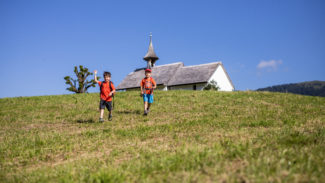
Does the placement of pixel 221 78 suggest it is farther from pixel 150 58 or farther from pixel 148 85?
pixel 148 85

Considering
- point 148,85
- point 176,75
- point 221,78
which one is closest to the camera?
point 148,85

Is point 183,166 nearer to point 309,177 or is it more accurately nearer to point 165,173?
point 165,173

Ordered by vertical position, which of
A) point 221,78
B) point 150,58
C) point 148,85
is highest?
point 150,58

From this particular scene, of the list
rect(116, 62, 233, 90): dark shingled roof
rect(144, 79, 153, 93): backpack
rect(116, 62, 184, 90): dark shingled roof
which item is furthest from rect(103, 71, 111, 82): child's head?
rect(116, 62, 184, 90): dark shingled roof

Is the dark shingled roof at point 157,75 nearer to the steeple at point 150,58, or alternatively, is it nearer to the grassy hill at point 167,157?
the steeple at point 150,58

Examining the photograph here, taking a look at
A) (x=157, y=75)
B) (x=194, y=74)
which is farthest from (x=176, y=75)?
(x=157, y=75)

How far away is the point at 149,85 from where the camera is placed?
38.8 feet

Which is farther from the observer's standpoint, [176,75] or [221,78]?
[176,75]

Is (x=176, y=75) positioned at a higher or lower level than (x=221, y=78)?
higher

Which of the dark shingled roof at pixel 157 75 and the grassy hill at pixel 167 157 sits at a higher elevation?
the dark shingled roof at pixel 157 75

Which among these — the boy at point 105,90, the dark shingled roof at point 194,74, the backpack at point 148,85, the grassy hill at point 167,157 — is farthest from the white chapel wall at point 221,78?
the grassy hill at point 167,157

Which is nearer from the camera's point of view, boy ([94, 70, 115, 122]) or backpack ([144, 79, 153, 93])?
boy ([94, 70, 115, 122])

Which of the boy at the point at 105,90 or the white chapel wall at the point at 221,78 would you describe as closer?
the boy at the point at 105,90

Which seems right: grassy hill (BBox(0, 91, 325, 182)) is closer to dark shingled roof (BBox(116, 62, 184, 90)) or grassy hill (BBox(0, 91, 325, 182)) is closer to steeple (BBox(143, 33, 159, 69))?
dark shingled roof (BBox(116, 62, 184, 90))
